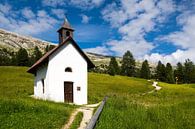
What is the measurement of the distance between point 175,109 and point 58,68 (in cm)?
2103

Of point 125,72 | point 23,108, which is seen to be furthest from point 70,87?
point 125,72

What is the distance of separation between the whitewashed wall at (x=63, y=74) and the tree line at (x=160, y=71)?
7366 centimetres

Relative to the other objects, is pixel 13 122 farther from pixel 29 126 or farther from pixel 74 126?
pixel 74 126

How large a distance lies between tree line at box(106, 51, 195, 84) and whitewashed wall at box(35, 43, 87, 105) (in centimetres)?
7366

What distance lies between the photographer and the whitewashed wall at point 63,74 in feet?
113

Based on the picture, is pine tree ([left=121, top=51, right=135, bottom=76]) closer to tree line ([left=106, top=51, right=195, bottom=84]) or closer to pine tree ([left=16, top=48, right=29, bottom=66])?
tree line ([left=106, top=51, right=195, bottom=84])

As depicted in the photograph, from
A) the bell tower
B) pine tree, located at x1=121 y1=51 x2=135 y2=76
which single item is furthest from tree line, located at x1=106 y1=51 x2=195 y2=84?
the bell tower

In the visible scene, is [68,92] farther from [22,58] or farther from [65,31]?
[22,58]

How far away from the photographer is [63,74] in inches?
1385

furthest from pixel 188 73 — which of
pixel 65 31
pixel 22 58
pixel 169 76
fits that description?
pixel 65 31

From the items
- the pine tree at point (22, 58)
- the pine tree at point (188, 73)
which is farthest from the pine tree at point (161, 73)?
the pine tree at point (22, 58)

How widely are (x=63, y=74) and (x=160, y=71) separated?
92.2m

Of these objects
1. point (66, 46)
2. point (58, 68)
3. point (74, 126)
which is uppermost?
point (66, 46)

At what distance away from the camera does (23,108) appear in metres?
16.5
